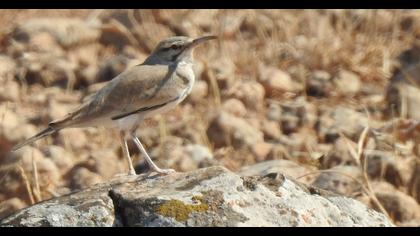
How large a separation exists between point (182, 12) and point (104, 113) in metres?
5.71

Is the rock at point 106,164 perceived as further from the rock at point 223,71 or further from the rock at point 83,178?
the rock at point 223,71

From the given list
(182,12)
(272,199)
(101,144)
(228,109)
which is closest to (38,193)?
(101,144)

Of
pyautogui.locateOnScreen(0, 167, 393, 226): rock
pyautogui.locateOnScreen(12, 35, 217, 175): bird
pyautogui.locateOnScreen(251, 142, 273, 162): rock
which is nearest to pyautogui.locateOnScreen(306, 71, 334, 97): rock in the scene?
pyautogui.locateOnScreen(251, 142, 273, 162): rock

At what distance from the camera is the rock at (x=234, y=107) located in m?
Answer: 11.4

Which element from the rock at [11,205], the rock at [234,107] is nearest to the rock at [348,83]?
the rock at [234,107]

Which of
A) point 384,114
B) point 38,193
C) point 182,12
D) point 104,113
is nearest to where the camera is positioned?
point 104,113

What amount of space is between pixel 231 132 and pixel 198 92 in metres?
1.09

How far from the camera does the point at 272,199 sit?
6148mm

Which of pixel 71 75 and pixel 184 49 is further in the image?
pixel 71 75

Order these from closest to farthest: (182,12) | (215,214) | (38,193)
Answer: (215,214) < (38,193) < (182,12)

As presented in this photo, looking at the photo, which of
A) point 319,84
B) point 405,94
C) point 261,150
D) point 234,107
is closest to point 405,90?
point 405,94

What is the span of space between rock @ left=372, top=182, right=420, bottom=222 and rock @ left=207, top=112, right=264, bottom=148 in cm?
170

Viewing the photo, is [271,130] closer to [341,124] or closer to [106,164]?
[341,124]

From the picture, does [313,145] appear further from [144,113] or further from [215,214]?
[215,214]
